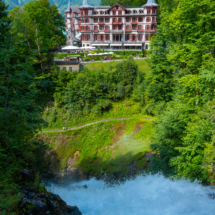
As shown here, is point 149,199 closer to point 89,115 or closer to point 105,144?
point 105,144

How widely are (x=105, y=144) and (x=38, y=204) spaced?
676 inches

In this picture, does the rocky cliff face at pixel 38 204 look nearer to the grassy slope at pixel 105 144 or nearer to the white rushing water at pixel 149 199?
the white rushing water at pixel 149 199

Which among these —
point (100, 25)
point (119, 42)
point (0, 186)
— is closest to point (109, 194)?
point (0, 186)

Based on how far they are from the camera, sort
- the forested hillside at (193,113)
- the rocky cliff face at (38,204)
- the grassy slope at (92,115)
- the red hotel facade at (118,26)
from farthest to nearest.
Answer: the red hotel facade at (118,26) → the grassy slope at (92,115) → the forested hillside at (193,113) → the rocky cliff face at (38,204)

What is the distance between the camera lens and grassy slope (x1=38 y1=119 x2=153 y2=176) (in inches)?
870

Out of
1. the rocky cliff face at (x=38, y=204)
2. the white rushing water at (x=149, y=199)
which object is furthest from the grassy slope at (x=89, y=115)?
the rocky cliff face at (x=38, y=204)

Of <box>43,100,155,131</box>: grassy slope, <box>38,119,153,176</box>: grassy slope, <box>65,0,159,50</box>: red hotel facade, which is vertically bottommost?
<box>38,119,153,176</box>: grassy slope

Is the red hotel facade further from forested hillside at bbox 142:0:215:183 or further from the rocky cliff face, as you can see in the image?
the rocky cliff face

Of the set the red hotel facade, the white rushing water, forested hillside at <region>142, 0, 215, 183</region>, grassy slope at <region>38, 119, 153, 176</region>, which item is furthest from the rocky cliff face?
the red hotel facade

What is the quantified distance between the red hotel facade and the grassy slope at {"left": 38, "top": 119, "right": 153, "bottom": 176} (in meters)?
35.6

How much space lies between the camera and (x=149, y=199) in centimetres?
1362

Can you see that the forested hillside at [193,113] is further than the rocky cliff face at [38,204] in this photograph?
Yes

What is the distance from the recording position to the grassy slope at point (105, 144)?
2210 centimetres

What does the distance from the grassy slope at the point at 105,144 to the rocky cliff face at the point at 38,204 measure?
10753mm
